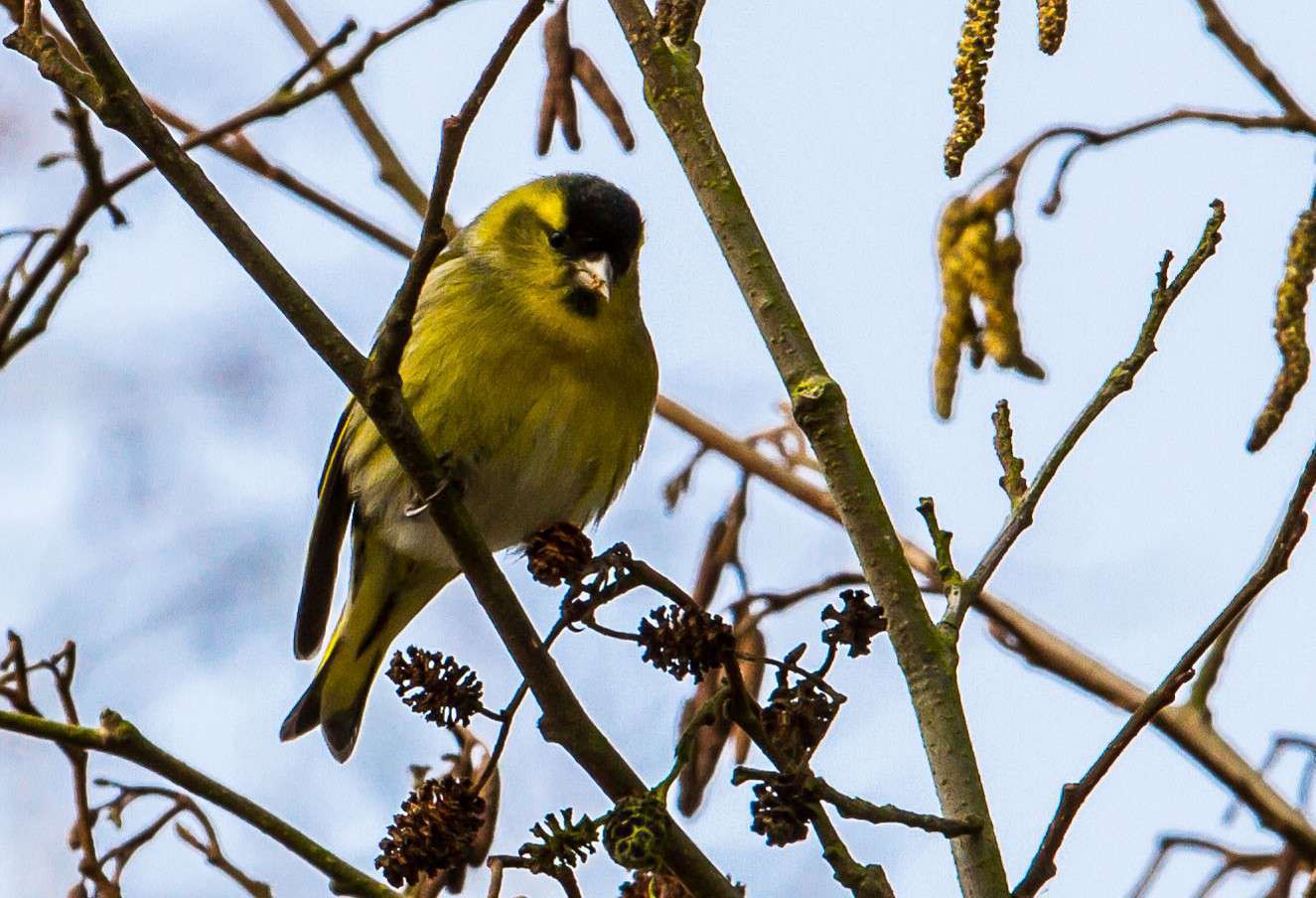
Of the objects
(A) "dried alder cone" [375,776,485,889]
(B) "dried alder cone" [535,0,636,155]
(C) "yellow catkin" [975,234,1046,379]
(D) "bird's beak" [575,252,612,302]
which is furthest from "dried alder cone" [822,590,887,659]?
(D) "bird's beak" [575,252,612,302]

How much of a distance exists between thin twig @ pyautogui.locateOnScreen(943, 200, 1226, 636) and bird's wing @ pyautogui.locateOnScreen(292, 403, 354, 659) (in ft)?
6.44

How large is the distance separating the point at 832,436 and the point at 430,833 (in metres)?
0.66

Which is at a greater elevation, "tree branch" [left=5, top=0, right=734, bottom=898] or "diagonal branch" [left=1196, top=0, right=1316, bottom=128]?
"diagonal branch" [left=1196, top=0, right=1316, bottom=128]

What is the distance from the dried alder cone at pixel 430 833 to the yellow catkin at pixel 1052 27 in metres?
1.13

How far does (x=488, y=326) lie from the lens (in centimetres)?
334

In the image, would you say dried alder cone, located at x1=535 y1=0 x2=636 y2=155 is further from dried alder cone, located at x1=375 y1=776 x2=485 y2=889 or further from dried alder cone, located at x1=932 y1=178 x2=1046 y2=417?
dried alder cone, located at x1=375 y1=776 x2=485 y2=889

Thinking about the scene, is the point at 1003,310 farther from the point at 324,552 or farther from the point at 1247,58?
the point at 324,552

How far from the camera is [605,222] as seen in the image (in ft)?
12.0

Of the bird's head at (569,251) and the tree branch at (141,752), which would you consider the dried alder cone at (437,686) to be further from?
the bird's head at (569,251)

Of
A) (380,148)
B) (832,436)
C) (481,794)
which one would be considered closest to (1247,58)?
(832,436)

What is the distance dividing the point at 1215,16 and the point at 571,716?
1264 mm

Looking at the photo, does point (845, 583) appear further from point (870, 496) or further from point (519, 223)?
point (519, 223)

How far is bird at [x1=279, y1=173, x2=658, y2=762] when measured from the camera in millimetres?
3299

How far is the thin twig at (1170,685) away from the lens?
1.64 meters
